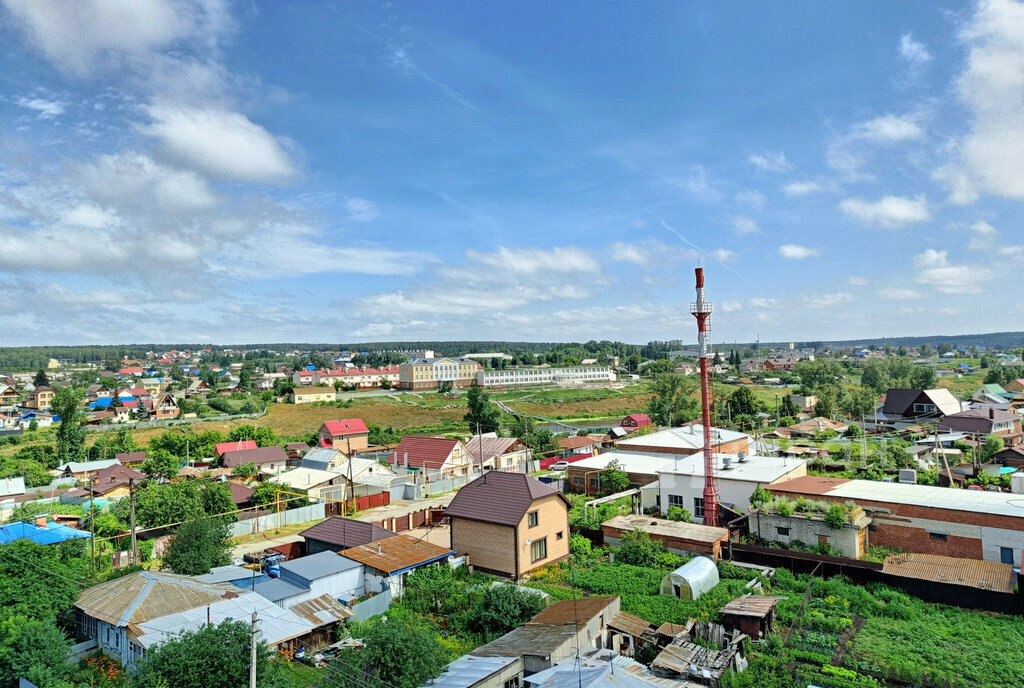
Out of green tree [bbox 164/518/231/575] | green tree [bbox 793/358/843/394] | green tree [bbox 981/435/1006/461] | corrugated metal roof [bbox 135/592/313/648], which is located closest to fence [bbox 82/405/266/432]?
green tree [bbox 164/518/231/575]

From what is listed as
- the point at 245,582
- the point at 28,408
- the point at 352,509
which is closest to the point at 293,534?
the point at 352,509

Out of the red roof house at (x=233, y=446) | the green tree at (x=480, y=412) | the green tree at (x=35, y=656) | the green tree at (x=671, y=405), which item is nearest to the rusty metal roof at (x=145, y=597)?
the green tree at (x=35, y=656)

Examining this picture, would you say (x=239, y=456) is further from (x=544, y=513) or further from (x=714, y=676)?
(x=714, y=676)

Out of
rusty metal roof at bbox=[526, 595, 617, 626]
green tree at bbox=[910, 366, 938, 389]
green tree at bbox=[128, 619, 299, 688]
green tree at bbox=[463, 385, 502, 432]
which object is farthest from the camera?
green tree at bbox=[910, 366, 938, 389]

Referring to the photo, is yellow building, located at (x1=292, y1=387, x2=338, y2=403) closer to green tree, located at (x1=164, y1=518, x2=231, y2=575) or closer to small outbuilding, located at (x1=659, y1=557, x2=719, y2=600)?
green tree, located at (x1=164, y1=518, x2=231, y2=575)

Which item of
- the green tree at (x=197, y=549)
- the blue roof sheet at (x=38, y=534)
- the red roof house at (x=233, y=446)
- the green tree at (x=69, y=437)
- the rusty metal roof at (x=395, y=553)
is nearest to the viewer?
the green tree at (x=197, y=549)

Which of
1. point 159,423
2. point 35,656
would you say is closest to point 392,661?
point 35,656

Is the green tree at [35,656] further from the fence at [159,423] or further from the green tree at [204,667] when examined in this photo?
the fence at [159,423]
